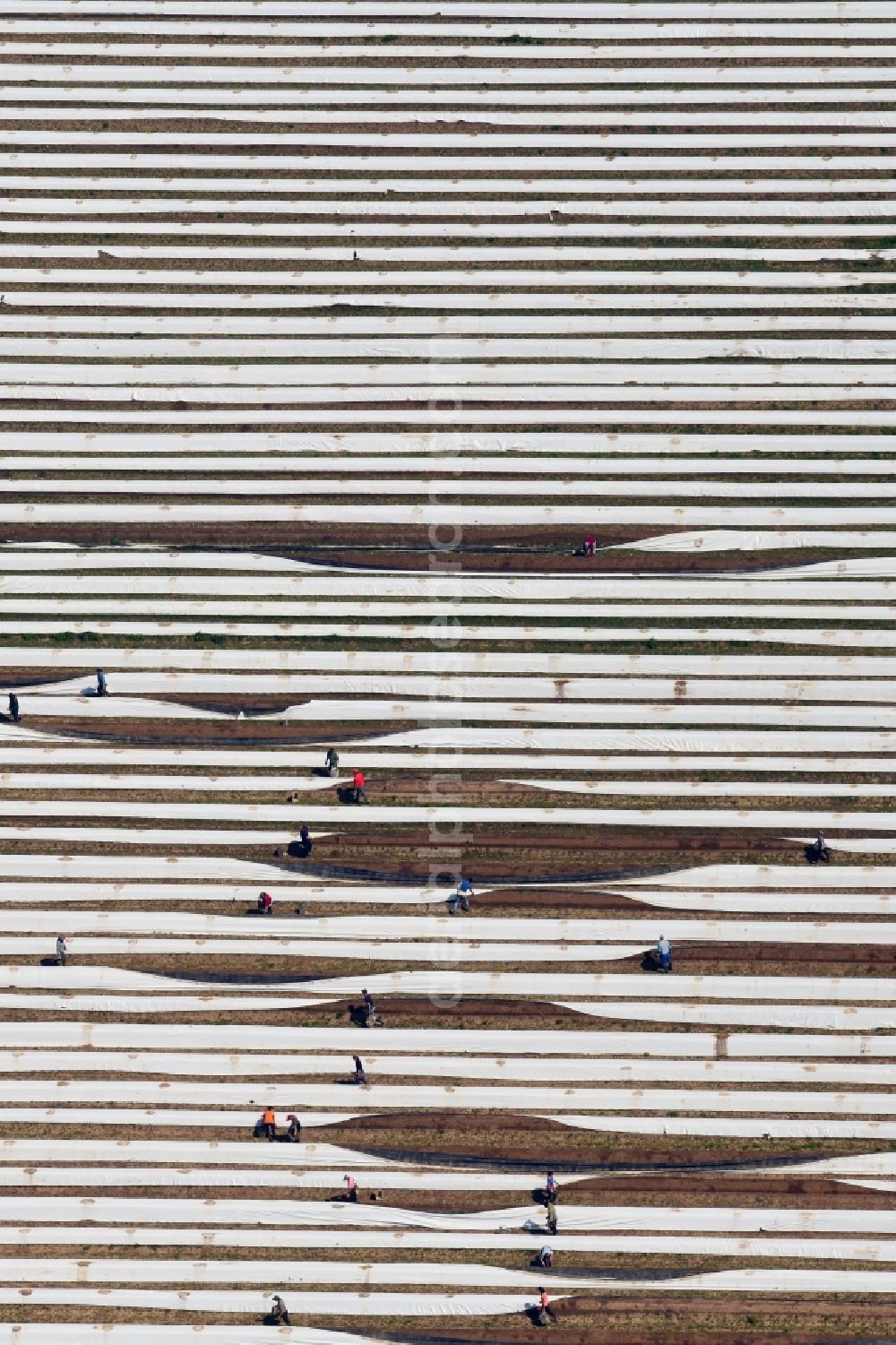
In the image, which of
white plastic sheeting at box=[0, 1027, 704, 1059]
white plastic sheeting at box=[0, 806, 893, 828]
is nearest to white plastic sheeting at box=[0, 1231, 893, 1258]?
white plastic sheeting at box=[0, 1027, 704, 1059]

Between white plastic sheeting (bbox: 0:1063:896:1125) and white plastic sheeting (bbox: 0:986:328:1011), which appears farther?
white plastic sheeting (bbox: 0:986:328:1011)

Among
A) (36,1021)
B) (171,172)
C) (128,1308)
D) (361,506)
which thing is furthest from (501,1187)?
(171,172)

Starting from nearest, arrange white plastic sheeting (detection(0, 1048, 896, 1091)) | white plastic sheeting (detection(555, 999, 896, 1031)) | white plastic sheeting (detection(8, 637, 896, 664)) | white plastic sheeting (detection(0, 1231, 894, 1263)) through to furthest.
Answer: white plastic sheeting (detection(0, 1231, 894, 1263)) → white plastic sheeting (detection(0, 1048, 896, 1091)) → white plastic sheeting (detection(555, 999, 896, 1031)) → white plastic sheeting (detection(8, 637, 896, 664))

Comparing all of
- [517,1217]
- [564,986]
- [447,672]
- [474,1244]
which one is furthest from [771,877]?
[474,1244]

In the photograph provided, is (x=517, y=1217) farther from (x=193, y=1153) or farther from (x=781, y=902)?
(x=781, y=902)

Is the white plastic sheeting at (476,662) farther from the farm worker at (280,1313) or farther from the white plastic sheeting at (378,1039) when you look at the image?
the farm worker at (280,1313)

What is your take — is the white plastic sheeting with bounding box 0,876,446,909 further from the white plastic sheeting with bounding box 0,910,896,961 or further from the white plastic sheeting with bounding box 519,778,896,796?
the white plastic sheeting with bounding box 519,778,896,796

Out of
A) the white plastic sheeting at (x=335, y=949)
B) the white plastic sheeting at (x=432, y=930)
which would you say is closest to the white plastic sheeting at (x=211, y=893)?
the white plastic sheeting at (x=432, y=930)

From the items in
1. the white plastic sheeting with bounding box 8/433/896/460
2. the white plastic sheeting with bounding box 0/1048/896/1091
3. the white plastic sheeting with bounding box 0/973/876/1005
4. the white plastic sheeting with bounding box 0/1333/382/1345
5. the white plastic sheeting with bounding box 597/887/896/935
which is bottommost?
the white plastic sheeting with bounding box 0/1333/382/1345
